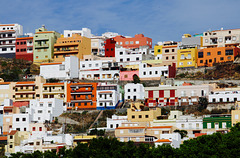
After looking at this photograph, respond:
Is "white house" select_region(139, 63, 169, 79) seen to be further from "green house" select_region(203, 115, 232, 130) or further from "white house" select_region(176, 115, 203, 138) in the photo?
"green house" select_region(203, 115, 232, 130)

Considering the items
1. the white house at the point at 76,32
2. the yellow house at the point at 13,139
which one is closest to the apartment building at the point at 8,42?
the white house at the point at 76,32

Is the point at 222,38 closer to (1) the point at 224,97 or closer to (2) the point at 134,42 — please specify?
(2) the point at 134,42

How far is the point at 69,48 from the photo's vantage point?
131m

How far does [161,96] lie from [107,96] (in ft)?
33.2

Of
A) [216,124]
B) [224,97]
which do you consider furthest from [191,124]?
[224,97]

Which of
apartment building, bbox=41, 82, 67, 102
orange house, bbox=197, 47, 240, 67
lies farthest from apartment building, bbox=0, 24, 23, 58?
orange house, bbox=197, 47, 240, 67

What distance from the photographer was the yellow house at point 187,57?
403 feet

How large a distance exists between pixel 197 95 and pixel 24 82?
111 feet

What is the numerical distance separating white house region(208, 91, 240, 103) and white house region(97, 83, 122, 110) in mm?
17927

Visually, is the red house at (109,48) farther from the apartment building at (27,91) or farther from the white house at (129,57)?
the apartment building at (27,91)

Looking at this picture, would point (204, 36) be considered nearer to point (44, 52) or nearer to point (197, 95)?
point (197, 95)

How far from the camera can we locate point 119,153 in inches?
2972

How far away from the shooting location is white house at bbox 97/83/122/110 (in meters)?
108

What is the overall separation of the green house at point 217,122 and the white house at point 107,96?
2191cm
